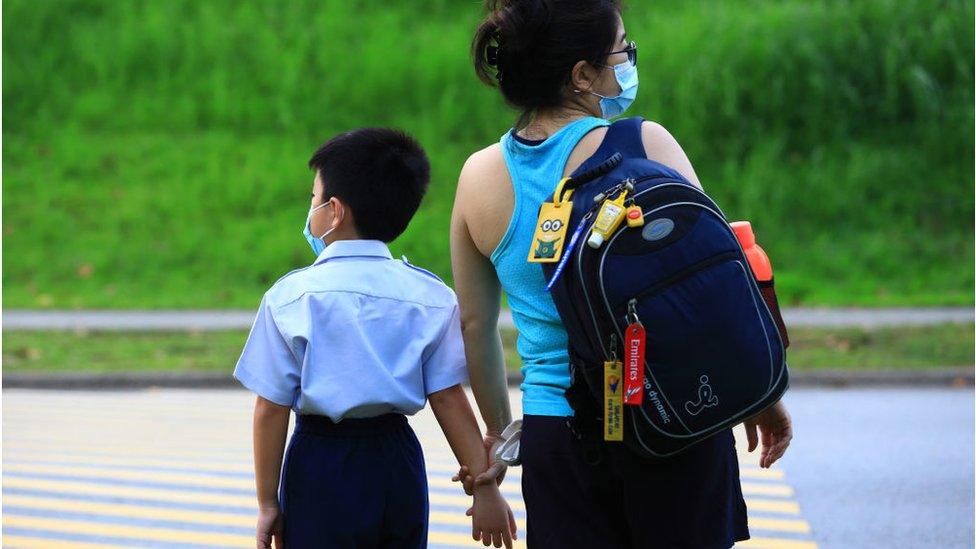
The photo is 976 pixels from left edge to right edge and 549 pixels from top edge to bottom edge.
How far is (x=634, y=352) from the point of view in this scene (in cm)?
228

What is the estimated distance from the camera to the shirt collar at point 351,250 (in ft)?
9.82

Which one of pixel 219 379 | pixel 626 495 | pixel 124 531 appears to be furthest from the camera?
pixel 219 379

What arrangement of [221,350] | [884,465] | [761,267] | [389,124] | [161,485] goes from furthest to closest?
[389,124] < [221,350] < [884,465] < [161,485] < [761,267]

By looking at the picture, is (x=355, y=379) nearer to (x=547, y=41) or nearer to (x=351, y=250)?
(x=351, y=250)

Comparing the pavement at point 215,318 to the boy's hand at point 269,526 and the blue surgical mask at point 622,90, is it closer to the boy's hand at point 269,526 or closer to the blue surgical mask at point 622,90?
the boy's hand at point 269,526

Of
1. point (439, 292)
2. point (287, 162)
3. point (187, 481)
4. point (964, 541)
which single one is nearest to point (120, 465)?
point (187, 481)

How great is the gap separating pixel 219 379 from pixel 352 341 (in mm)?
7621

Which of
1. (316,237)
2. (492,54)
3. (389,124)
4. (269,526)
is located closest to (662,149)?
(492,54)

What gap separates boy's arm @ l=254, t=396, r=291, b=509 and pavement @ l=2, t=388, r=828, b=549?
2658 mm

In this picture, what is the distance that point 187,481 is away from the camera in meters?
6.62

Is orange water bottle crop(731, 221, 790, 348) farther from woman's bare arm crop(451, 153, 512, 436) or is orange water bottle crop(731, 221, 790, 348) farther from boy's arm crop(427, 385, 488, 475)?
boy's arm crop(427, 385, 488, 475)

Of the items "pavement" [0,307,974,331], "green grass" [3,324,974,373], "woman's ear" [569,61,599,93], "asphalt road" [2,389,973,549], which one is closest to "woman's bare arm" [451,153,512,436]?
"woman's ear" [569,61,599,93]

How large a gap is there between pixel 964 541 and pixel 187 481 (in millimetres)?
3528

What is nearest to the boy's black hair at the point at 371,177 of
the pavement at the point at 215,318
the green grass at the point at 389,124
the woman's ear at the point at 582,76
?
the woman's ear at the point at 582,76
